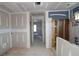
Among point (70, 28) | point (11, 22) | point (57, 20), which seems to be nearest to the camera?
point (70, 28)

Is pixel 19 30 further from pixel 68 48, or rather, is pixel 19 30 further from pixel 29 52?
pixel 68 48

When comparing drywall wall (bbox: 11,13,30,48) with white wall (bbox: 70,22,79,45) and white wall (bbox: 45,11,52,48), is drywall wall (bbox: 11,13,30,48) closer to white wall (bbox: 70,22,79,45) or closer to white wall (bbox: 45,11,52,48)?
white wall (bbox: 45,11,52,48)

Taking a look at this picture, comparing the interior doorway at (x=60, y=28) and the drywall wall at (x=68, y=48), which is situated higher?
the interior doorway at (x=60, y=28)

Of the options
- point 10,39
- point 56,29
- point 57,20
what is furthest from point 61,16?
point 10,39

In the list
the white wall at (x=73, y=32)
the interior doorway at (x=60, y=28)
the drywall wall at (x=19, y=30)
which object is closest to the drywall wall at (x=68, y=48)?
the white wall at (x=73, y=32)

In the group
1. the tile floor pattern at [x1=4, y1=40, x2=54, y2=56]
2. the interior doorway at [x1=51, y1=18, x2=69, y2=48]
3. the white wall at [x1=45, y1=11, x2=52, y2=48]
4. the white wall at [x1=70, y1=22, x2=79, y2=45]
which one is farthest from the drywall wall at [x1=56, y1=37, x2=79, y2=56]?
the white wall at [x1=45, y1=11, x2=52, y2=48]

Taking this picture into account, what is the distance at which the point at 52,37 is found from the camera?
6.90 meters

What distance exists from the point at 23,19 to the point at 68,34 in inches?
106

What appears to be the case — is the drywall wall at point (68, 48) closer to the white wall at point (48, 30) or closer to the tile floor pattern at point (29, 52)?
the tile floor pattern at point (29, 52)

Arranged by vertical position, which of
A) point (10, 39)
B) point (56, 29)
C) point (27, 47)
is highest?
point (56, 29)

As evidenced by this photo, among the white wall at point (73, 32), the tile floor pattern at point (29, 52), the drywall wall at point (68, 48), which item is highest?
the white wall at point (73, 32)

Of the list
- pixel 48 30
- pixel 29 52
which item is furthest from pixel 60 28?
pixel 29 52

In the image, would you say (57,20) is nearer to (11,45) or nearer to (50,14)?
(50,14)

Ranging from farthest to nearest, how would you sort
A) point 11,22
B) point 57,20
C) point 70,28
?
point 11,22
point 57,20
point 70,28
